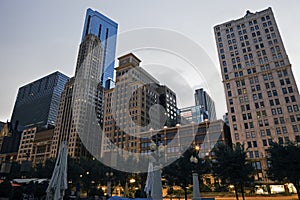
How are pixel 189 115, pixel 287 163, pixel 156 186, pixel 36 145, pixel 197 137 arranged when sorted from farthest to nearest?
pixel 189 115, pixel 36 145, pixel 197 137, pixel 287 163, pixel 156 186

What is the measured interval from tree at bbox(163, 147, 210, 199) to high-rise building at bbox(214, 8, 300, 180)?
26.9m

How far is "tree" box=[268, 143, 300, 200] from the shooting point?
25094mm

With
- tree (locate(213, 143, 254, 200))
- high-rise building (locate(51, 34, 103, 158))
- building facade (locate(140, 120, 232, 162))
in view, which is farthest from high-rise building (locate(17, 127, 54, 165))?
tree (locate(213, 143, 254, 200))

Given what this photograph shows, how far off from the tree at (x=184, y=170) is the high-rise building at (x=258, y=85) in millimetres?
26943

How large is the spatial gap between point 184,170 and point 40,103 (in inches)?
6734

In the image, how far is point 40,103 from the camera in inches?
6924

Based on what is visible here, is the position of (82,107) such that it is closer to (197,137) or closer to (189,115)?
(189,115)

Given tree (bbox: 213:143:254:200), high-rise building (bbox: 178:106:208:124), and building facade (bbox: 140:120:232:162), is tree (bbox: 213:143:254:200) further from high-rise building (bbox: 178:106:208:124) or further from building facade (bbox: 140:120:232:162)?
high-rise building (bbox: 178:106:208:124)

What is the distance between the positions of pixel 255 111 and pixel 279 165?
1328 inches

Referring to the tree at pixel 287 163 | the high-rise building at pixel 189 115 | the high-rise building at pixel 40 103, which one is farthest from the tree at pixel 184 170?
the high-rise building at pixel 40 103

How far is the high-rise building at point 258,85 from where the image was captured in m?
53.4

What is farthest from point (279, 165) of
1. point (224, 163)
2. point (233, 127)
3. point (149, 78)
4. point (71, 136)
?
point (71, 136)

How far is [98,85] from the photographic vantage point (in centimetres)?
13450

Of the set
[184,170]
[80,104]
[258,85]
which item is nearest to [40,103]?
[80,104]
